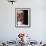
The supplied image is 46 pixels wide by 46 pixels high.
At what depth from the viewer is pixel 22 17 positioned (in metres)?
6.11

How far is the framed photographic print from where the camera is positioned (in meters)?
6.07

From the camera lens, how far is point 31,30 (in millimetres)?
6070

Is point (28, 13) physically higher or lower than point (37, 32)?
higher

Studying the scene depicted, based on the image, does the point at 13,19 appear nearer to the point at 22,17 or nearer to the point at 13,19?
the point at 13,19

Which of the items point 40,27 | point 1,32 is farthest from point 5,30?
point 40,27

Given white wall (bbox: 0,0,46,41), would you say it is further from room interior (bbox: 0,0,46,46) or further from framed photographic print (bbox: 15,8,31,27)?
framed photographic print (bbox: 15,8,31,27)

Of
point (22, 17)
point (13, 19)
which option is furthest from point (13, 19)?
point (22, 17)

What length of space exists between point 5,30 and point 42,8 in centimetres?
177

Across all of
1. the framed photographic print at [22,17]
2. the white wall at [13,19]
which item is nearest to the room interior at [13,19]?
the white wall at [13,19]

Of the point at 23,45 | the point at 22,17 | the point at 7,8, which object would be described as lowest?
the point at 23,45

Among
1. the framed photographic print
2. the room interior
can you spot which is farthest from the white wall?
the framed photographic print

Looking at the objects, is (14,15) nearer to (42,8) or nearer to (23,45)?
(42,8)

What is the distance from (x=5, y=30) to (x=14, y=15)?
0.72 metres

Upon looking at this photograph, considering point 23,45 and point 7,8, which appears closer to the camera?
point 23,45
